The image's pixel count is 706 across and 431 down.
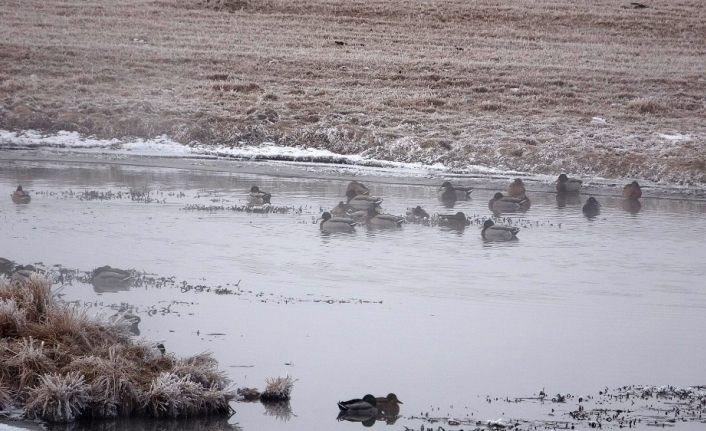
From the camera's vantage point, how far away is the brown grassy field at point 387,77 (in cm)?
2823

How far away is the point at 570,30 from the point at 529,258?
1300 inches

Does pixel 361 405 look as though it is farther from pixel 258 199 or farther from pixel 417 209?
pixel 258 199

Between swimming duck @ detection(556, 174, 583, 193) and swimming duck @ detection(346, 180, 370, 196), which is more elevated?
swimming duck @ detection(556, 174, 583, 193)

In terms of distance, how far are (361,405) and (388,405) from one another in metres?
0.26

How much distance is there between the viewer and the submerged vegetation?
8742mm

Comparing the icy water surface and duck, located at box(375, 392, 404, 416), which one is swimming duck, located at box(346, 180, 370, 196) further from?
duck, located at box(375, 392, 404, 416)

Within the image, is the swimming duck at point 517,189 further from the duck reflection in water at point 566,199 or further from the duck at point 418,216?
the duck at point 418,216

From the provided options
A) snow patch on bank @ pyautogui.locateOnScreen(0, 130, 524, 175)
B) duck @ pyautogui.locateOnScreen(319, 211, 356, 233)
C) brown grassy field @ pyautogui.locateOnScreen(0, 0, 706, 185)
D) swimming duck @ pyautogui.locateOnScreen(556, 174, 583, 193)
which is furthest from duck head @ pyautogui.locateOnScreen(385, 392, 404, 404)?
brown grassy field @ pyautogui.locateOnScreen(0, 0, 706, 185)

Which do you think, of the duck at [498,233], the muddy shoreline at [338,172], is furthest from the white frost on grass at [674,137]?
the duck at [498,233]

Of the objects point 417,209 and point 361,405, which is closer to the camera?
point 361,405

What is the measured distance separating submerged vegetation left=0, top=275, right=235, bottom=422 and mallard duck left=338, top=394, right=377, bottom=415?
3.26 ft

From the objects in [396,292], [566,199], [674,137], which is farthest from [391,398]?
[674,137]

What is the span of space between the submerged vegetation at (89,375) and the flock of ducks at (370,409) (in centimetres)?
101

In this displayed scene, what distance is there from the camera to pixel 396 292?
Answer: 536 inches
